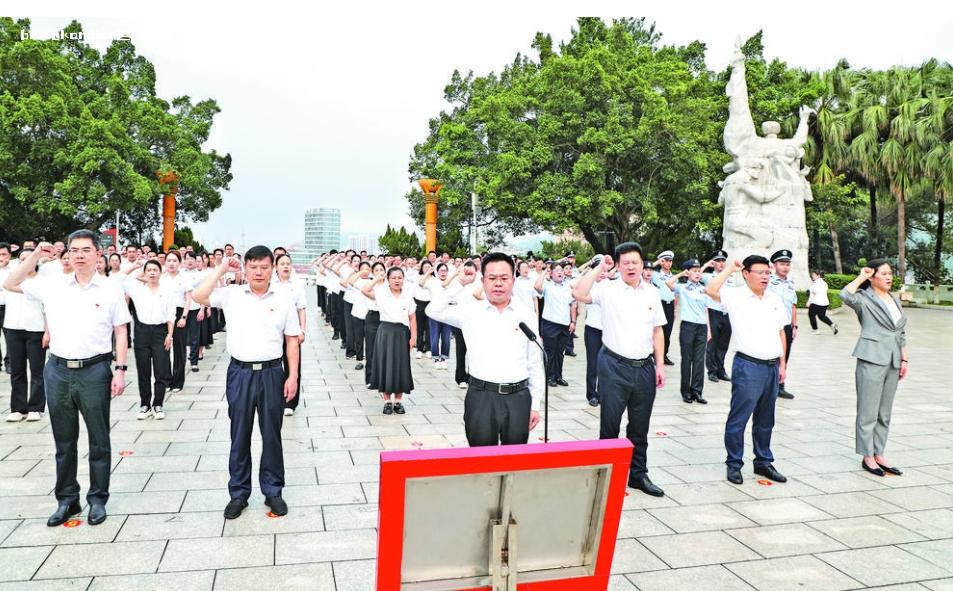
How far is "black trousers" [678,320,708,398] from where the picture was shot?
7.74 metres

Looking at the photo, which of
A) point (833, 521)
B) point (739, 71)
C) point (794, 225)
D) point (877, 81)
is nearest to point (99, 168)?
point (739, 71)

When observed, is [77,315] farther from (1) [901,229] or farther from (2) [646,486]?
(1) [901,229]

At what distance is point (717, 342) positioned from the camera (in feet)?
30.1

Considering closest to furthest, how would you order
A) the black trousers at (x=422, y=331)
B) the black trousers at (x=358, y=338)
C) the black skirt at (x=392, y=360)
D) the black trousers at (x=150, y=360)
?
the black trousers at (x=150, y=360)
the black skirt at (x=392, y=360)
the black trousers at (x=358, y=338)
the black trousers at (x=422, y=331)

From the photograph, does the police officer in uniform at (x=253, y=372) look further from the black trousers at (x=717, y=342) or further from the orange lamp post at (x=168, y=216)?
the orange lamp post at (x=168, y=216)

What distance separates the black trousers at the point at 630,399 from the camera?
178 inches

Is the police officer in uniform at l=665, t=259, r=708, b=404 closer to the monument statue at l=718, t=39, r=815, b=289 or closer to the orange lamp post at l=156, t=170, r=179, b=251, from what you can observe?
the monument statue at l=718, t=39, r=815, b=289

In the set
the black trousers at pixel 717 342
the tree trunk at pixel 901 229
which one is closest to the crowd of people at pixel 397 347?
the black trousers at pixel 717 342

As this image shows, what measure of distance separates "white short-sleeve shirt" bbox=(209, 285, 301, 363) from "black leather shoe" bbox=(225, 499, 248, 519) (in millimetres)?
868

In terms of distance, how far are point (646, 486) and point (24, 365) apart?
566 cm

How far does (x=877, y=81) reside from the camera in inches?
975

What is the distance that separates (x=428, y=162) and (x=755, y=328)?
1101 inches

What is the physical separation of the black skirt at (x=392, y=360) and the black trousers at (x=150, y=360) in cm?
211

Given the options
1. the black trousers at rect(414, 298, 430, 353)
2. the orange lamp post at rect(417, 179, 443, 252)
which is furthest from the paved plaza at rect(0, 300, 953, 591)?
the orange lamp post at rect(417, 179, 443, 252)
